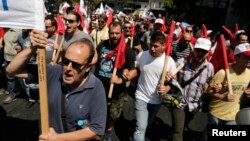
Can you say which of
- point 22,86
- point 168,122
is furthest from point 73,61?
point 22,86

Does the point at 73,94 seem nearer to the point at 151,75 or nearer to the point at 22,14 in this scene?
the point at 22,14

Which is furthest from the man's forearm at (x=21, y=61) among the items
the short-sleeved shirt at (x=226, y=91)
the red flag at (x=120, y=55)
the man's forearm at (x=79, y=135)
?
the short-sleeved shirt at (x=226, y=91)

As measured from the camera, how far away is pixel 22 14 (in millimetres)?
2740

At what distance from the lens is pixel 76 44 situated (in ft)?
9.27

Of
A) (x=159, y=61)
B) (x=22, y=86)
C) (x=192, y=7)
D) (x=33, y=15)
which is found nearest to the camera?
(x=33, y=15)

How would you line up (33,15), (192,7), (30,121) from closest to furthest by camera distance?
(33,15) → (30,121) → (192,7)

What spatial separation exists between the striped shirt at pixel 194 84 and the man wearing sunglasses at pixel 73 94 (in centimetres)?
244

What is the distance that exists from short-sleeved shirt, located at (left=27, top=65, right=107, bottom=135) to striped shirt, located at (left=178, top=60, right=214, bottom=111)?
2.46 metres

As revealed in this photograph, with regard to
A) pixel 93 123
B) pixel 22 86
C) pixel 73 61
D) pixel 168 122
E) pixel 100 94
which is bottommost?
pixel 168 122

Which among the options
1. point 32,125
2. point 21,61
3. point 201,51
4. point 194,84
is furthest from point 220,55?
point 32,125

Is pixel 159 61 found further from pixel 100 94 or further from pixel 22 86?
pixel 22 86

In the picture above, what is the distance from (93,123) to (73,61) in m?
0.52

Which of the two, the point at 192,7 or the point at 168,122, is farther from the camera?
the point at 192,7

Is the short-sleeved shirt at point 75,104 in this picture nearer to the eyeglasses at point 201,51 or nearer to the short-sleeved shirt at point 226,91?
the short-sleeved shirt at point 226,91
